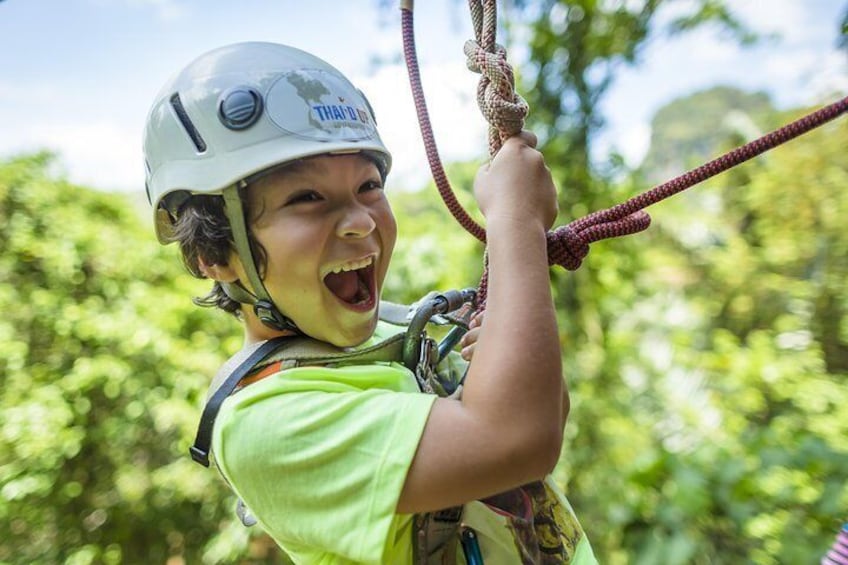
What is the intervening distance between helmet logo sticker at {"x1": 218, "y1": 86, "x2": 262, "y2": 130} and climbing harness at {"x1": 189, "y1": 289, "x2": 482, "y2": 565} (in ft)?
1.26

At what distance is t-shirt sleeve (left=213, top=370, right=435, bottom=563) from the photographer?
780mm

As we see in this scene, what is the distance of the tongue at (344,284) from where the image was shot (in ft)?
3.59

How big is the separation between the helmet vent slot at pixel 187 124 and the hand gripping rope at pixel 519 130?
408 millimetres

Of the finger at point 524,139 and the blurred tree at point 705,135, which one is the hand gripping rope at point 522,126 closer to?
the finger at point 524,139

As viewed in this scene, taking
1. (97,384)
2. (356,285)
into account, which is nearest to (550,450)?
(356,285)

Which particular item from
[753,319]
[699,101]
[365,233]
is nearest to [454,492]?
[365,233]

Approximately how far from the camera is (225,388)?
970 millimetres

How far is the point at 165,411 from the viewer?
12.5 ft

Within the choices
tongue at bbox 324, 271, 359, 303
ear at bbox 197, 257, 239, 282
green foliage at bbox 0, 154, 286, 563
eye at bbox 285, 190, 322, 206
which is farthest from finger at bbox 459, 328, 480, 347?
green foliage at bbox 0, 154, 286, 563

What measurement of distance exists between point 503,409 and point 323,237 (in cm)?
42

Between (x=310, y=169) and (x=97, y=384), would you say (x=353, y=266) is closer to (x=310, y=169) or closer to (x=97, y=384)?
(x=310, y=169)

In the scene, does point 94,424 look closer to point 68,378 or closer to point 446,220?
point 68,378

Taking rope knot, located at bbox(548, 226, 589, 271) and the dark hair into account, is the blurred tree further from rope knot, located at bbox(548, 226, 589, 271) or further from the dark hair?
the dark hair

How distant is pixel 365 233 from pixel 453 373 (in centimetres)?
40
